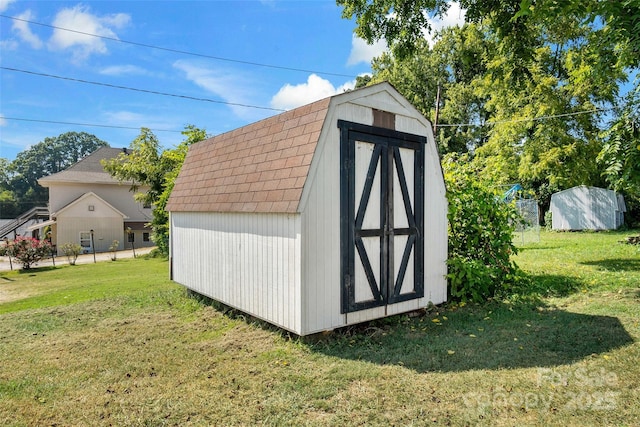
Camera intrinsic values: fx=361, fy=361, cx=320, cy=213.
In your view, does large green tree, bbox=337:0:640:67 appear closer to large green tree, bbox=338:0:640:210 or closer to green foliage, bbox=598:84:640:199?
large green tree, bbox=338:0:640:210

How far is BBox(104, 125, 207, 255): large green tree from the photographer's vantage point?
15.8 metres

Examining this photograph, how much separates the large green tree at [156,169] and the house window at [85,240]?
605cm

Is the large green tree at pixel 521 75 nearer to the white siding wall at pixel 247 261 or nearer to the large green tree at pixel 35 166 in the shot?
the white siding wall at pixel 247 261

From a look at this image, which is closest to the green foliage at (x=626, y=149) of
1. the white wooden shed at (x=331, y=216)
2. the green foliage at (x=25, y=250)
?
the white wooden shed at (x=331, y=216)

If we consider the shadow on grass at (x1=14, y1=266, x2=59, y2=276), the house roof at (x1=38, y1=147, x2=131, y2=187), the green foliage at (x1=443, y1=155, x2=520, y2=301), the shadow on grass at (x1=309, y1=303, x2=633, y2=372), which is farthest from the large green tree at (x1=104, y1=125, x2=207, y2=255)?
the shadow on grass at (x1=309, y1=303, x2=633, y2=372)

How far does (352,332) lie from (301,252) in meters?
1.47

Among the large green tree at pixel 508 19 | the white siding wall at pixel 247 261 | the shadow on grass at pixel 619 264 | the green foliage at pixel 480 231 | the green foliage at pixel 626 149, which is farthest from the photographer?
the shadow on grass at pixel 619 264

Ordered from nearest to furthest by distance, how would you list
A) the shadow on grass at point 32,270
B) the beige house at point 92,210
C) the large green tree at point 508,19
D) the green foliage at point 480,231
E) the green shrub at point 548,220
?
1. the large green tree at point 508,19
2. the green foliage at point 480,231
3. the shadow on grass at point 32,270
4. the green shrub at point 548,220
5. the beige house at point 92,210

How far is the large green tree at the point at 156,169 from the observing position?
51.7ft

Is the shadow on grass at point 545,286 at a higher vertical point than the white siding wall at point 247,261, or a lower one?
lower

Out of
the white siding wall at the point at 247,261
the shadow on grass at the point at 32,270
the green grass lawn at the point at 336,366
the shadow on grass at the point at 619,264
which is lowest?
the shadow on grass at the point at 32,270

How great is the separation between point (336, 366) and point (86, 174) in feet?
92.3

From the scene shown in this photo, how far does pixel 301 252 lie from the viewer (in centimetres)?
419

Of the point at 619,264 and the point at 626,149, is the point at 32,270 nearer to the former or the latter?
the point at 626,149
